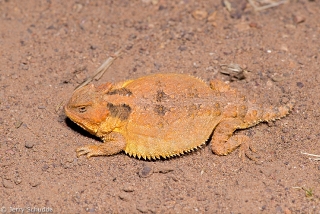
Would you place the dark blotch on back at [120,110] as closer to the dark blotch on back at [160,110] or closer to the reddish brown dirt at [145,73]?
the dark blotch on back at [160,110]

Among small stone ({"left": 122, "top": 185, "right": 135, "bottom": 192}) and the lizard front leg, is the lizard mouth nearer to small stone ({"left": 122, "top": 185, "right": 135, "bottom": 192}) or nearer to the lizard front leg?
the lizard front leg

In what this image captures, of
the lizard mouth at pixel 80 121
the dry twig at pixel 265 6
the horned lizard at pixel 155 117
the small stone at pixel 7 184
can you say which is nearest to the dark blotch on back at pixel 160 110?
the horned lizard at pixel 155 117

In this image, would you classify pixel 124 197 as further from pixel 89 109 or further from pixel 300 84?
pixel 300 84

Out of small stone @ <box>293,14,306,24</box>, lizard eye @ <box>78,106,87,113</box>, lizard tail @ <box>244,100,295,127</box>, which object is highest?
lizard eye @ <box>78,106,87,113</box>

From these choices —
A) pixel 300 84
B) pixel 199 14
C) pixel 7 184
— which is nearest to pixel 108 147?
pixel 7 184

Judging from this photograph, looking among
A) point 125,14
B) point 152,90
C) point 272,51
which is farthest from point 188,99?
point 125,14

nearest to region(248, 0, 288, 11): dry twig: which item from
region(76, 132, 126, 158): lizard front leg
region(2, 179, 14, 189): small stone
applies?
region(76, 132, 126, 158): lizard front leg

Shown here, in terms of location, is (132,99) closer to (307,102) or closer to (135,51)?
(135,51)
